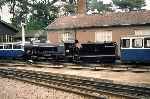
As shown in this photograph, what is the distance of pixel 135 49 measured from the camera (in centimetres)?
2723

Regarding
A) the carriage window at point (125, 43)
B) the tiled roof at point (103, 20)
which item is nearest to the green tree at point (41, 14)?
the tiled roof at point (103, 20)

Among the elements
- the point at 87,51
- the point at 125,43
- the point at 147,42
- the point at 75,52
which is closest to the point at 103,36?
the point at 75,52

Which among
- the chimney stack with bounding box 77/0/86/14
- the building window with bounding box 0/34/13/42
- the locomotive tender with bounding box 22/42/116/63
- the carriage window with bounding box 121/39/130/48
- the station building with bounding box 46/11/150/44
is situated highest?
the chimney stack with bounding box 77/0/86/14

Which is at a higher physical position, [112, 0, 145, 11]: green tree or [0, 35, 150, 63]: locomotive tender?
[112, 0, 145, 11]: green tree

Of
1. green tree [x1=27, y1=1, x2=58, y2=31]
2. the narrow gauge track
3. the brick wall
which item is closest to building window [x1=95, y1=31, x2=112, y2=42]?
the brick wall

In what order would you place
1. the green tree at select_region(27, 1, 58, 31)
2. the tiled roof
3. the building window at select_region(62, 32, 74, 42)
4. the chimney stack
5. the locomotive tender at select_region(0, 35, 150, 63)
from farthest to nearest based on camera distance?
the green tree at select_region(27, 1, 58, 31) → the chimney stack → the building window at select_region(62, 32, 74, 42) → the tiled roof → the locomotive tender at select_region(0, 35, 150, 63)

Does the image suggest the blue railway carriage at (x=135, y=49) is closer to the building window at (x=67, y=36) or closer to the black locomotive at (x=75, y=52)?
the black locomotive at (x=75, y=52)

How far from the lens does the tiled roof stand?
36.7 m

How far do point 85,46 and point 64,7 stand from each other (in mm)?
43273

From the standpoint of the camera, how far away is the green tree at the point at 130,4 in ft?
281

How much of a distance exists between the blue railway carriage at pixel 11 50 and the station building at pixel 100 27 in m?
5.81

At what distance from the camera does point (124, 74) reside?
2347 centimetres

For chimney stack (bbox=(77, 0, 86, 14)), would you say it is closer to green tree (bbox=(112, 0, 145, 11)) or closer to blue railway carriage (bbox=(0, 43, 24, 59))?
blue railway carriage (bbox=(0, 43, 24, 59))

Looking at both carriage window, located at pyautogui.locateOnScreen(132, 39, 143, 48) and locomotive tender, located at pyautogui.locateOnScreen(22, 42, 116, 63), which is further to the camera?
locomotive tender, located at pyautogui.locateOnScreen(22, 42, 116, 63)
